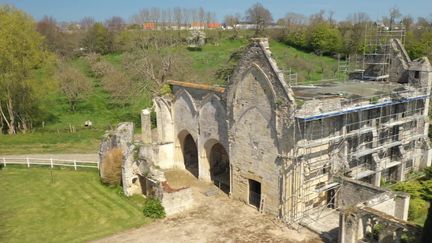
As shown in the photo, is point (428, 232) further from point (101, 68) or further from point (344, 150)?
point (101, 68)

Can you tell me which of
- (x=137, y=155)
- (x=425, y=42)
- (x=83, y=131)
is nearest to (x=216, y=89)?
(x=137, y=155)

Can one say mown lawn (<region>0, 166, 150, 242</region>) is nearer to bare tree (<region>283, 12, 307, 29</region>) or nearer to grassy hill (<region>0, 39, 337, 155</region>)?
grassy hill (<region>0, 39, 337, 155</region>)

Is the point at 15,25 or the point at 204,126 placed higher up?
the point at 15,25

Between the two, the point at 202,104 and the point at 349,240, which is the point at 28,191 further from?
the point at 349,240

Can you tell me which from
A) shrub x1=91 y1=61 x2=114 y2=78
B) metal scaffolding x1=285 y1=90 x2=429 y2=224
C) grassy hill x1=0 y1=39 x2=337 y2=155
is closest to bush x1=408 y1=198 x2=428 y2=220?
metal scaffolding x1=285 y1=90 x2=429 y2=224

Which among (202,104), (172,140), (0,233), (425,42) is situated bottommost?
(0,233)

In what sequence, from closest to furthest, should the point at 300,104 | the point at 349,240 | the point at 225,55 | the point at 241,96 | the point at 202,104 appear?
the point at 349,240
the point at 300,104
the point at 241,96
the point at 202,104
the point at 225,55
